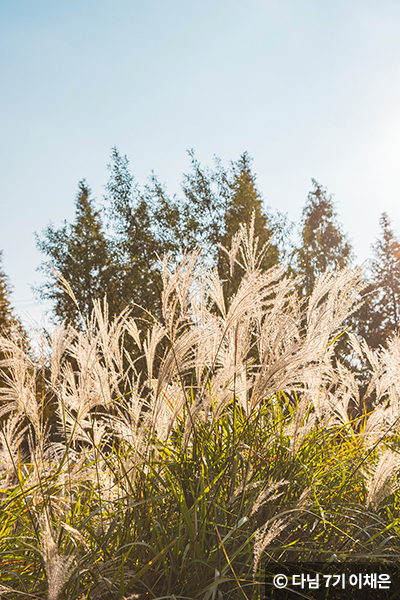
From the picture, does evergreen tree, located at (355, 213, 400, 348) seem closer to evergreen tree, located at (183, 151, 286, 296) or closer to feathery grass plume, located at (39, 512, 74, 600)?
evergreen tree, located at (183, 151, 286, 296)

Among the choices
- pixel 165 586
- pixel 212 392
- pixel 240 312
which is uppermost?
pixel 240 312

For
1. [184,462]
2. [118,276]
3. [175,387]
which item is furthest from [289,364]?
[118,276]

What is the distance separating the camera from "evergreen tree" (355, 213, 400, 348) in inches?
745

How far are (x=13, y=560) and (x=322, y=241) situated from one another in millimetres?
22795

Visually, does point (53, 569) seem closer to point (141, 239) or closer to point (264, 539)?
point (264, 539)

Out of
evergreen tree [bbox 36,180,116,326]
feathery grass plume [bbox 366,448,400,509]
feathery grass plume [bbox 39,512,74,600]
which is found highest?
evergreen tree [bbox 36,180,116,326]

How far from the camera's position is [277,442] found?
73.0 inches

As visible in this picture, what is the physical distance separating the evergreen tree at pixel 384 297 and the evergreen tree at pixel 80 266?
12660mm

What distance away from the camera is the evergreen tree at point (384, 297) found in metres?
18.9

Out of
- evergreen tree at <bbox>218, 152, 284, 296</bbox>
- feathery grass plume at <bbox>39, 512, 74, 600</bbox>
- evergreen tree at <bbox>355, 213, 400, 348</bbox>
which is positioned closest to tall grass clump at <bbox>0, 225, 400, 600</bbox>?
feathery grass plume at <bbox>39, 512, 74, 600</bbox>

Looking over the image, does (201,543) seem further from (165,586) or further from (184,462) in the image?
(184,462)

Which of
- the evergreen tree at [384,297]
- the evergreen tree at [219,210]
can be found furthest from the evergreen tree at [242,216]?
the evergreen tree at [384,297]

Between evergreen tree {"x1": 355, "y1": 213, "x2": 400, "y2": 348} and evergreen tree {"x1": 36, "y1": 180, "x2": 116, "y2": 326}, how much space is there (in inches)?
498

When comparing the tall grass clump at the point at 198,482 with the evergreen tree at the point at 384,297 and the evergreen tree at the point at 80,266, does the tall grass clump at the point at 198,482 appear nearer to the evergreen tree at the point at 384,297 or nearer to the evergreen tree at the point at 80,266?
the evergreen tree at the point at 80,266
